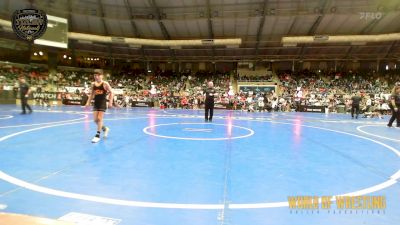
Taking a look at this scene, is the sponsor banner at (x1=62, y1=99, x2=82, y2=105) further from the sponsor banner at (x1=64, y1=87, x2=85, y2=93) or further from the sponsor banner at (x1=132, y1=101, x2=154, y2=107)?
the sponsor banner at (x1=132, y1=101, x2=154, y2=107)

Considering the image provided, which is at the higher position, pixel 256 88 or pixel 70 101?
pixel 256 88

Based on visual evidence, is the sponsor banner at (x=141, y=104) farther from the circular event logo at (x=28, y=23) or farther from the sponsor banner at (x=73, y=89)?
the circular event logo at (x=28, y=23)

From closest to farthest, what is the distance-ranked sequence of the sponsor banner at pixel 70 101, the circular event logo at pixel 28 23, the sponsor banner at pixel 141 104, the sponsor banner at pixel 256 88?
the circular event logo at pixel 28 23
the sponsor banner at pixel 70 101
the sponsor banner at pixel 141 104
the sponsor banner at pixel 256 88

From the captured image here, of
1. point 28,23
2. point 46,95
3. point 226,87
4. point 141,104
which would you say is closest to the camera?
point 28,23

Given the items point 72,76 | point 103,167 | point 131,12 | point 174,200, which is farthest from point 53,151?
point 72,76

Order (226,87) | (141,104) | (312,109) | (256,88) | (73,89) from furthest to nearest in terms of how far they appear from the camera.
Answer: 1. (256,88)
2. (226,87)
3. (73,89)
4. (141,104)
5. (312,109)

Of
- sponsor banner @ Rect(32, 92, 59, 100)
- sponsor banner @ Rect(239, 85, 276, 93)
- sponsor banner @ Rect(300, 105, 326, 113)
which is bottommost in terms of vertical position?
sponsor banner @ Rect(300, 105, 326, 113)

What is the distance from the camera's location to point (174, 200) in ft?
13.0

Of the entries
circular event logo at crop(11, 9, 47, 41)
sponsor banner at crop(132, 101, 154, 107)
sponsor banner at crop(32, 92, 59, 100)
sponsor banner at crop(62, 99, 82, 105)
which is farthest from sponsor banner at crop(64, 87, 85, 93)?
circular event logo at crop(11, 9, 47, 41)

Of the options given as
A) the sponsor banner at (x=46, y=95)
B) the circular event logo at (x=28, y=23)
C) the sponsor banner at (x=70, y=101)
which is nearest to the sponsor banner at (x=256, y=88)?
the sponsor banner at (x=70, y=101)

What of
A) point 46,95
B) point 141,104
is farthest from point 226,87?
point 46,95

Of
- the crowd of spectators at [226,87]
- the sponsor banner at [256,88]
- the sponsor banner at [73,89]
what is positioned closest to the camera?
the crowd of spectators at [226,87]

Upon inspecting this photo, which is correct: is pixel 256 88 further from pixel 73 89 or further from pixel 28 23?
pixel 28 23

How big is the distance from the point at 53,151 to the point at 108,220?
4380 mm
